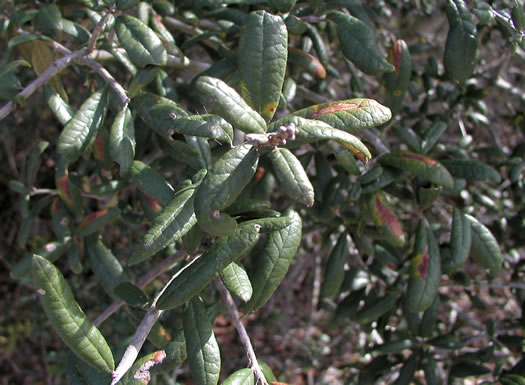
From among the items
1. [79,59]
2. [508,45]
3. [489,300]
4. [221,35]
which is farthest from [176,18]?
[489,300]

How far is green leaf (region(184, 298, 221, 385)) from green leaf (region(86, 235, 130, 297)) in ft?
1.54

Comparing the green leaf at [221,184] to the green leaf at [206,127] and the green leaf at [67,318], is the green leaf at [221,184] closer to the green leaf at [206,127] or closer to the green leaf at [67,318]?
the green leaf at [206,127]

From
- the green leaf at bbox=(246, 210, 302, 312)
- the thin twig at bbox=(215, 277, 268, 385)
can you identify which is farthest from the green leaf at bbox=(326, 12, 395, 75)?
the thin twig at bbox=(215, 277, 268, 385)

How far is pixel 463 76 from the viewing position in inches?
59.0

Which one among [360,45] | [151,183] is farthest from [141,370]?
[360,45]

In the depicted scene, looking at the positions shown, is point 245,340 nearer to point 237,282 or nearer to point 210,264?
point 237,282

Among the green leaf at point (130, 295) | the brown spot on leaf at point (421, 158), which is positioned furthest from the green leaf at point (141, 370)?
the brown spot on leaf at point (421, 158)

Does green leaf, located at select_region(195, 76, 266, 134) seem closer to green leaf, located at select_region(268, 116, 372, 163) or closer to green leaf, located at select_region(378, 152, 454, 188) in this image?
green leaf, located at select_region(268, 116, 372, 163)

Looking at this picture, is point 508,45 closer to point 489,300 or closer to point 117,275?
point 117,275

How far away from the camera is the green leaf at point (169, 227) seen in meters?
0.97

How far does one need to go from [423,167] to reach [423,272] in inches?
14.1

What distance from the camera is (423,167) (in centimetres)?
143

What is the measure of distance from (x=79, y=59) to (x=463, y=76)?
1.13 m

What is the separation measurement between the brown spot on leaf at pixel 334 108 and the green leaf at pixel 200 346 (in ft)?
1.74
